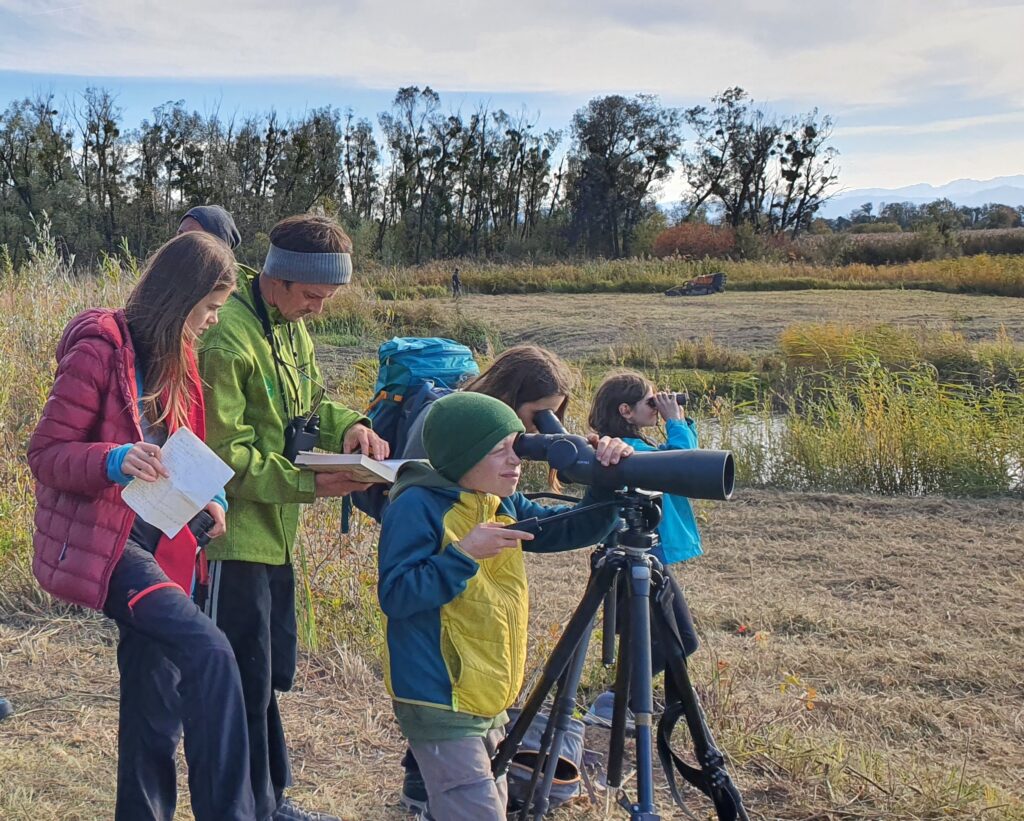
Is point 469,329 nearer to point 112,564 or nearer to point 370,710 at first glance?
point 370,710

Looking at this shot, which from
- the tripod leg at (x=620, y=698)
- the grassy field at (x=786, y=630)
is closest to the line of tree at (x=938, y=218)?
the grassy field at (x=786, y=630)

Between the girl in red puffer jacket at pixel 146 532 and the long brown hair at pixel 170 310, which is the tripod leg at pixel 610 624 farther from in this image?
the long brown hair at pixel 170 310

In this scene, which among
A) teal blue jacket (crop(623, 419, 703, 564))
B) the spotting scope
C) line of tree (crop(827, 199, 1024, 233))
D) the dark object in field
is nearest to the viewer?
the spotting scope

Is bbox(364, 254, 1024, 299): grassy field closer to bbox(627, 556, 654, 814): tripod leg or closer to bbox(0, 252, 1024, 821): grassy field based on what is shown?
bbox(0, 252, 1024, 821): grassy field

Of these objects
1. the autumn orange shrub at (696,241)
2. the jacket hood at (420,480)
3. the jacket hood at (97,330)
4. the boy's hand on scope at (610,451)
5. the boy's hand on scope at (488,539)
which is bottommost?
the boy's hand on scope at (488,539)

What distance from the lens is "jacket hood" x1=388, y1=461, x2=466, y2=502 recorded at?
254 centimetres

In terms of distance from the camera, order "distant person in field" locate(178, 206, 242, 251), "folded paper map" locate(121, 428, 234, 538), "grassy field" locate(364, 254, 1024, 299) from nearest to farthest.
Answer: "folded paper map" locate(121, 428, 234, 538), "distant person in field" locate(178, 206, 242, 251), "grassy field" locate(364, 254, 1024, 299)

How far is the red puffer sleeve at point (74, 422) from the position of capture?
96.8 inches

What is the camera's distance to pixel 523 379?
10.2 ft

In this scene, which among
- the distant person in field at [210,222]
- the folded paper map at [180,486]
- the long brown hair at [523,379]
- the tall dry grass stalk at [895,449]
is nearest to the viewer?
the folded paper map at [180,486]

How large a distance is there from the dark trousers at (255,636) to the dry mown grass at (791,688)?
402 mm

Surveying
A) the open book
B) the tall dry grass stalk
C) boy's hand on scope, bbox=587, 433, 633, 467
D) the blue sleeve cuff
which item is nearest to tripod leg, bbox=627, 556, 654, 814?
boy's hand on scope, bbox=587, 433, 633, 467

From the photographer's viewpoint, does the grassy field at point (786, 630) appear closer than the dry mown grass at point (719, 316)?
Yes

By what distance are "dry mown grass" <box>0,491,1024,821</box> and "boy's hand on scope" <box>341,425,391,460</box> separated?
107 cm
